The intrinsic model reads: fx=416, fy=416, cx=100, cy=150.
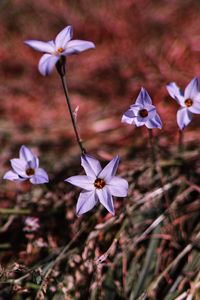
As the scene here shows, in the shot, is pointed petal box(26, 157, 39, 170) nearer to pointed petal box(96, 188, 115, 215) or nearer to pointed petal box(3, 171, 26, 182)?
pointed petal box(3, 171, 26, 182)

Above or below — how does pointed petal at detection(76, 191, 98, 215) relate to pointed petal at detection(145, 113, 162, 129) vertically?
below

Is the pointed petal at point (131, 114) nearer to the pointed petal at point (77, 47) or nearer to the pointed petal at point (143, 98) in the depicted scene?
the pointed petal at point (143, 98)

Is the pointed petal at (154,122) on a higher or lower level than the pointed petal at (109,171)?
higher

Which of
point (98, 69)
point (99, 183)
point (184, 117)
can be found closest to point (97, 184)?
point (99, 183)

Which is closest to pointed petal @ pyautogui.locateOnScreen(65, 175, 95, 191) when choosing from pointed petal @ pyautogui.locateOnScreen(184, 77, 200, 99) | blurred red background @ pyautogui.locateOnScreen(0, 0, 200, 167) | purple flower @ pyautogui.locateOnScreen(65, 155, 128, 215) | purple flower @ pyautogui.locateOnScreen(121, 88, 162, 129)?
→ purple flower @ pyautogui.locateOnScreen(65, 155, 128, 215)

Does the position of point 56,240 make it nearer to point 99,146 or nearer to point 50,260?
point 50,260

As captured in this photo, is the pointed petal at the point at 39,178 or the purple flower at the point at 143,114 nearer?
the purple flower at the point at 143,114

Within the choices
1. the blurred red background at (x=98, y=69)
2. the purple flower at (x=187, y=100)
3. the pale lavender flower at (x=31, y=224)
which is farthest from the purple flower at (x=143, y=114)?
the blurred red background at (x=98, y=69)
